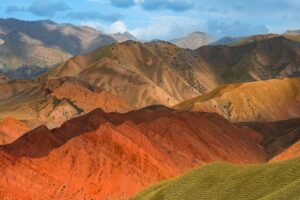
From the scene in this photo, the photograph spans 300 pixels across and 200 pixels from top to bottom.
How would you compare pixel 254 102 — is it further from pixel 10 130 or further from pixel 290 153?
pixel 10 130

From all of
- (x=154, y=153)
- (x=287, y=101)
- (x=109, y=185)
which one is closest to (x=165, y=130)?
(x=154, y=153)

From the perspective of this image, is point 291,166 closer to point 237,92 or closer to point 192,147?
point 192,147

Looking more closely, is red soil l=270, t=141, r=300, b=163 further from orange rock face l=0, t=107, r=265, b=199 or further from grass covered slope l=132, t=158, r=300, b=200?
grass covered slope l=132, t=158, r=300, b=200

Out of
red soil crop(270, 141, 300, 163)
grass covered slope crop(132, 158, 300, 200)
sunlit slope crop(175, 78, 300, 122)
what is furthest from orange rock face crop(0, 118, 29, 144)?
grass covered slope crop(132, 158, 300, 200)

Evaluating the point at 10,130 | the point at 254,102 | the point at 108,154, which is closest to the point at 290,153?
the point at 108,154

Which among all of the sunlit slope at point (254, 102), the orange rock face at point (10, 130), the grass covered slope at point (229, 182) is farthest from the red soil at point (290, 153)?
the orange rock face at point (10, 130)

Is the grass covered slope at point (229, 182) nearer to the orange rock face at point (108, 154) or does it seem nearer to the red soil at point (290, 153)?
the orange rock face at point (108, 154)
